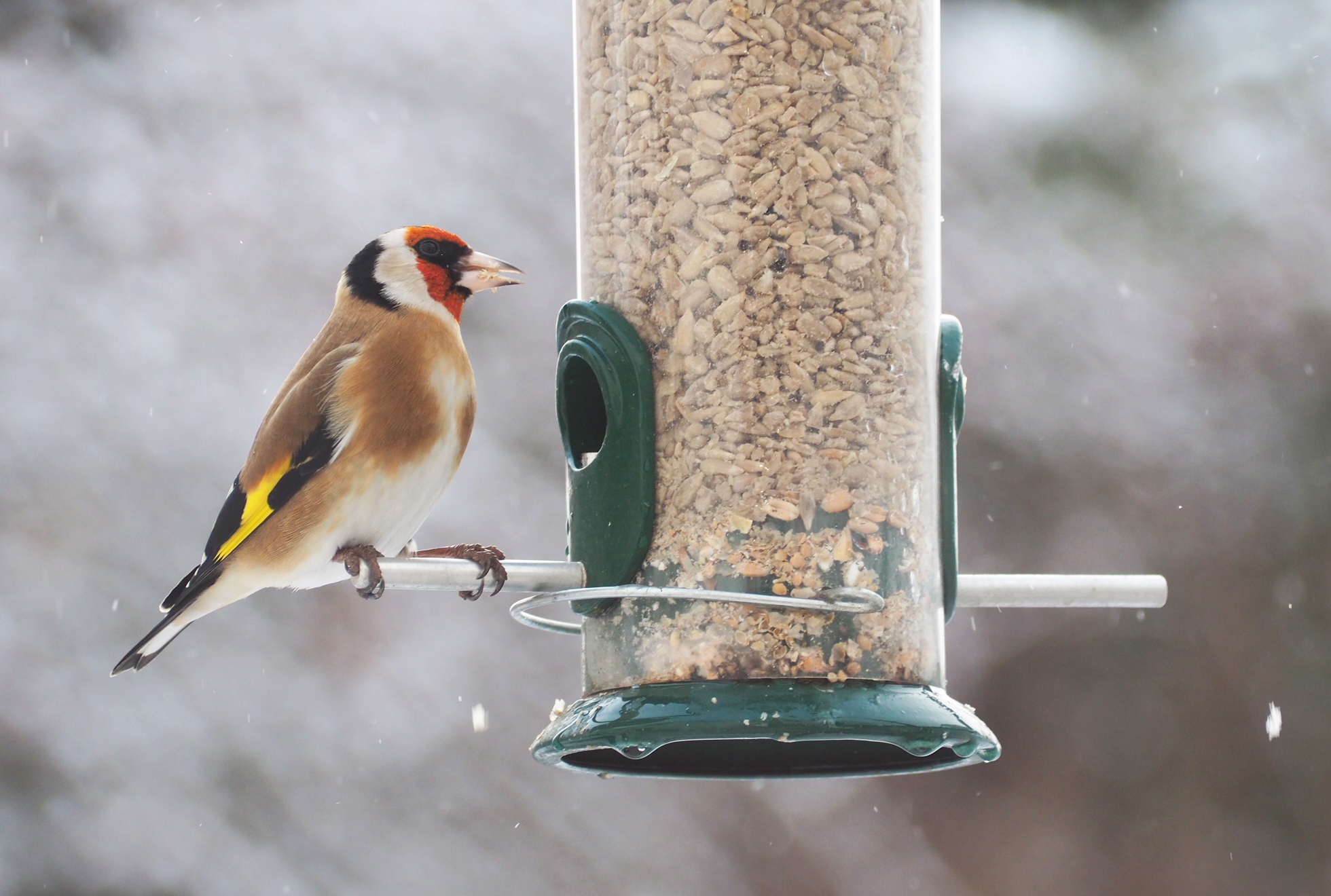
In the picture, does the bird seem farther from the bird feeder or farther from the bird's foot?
the bird feeder

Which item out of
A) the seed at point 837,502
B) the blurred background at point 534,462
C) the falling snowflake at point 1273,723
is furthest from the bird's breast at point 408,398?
the falling snowflake at point 1273,723

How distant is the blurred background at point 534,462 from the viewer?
7562mm

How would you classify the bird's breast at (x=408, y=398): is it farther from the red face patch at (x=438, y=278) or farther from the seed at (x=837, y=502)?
the seed at (x=837, y=502)

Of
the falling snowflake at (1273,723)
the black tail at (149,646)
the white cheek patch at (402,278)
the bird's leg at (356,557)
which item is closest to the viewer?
the bird's leg at (356,557)

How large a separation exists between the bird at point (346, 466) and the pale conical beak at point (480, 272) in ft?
0.13

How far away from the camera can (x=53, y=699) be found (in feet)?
24.6

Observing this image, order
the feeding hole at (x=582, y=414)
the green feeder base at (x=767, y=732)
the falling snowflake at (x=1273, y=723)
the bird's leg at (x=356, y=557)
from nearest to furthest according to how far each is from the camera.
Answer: the green feeder base at (x=767, y=732), the feeding hole at (x=582, y=414), the bird's leg at (x=356, y=557), the falling snowflake at (x=1273, y=723)

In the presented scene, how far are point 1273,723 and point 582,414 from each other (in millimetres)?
5158

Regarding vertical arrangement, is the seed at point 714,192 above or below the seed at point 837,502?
above

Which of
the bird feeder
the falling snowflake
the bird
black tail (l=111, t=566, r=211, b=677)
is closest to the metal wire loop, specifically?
the bird feeder

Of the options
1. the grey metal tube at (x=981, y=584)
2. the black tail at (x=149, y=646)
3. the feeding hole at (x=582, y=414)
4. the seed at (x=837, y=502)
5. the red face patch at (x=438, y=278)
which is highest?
the red face patch at (x=438, y=278)

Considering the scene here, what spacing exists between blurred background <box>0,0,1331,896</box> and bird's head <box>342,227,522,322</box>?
3.67 m

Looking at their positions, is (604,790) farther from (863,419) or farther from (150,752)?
(863,419)

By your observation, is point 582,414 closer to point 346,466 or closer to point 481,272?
point 346,466
